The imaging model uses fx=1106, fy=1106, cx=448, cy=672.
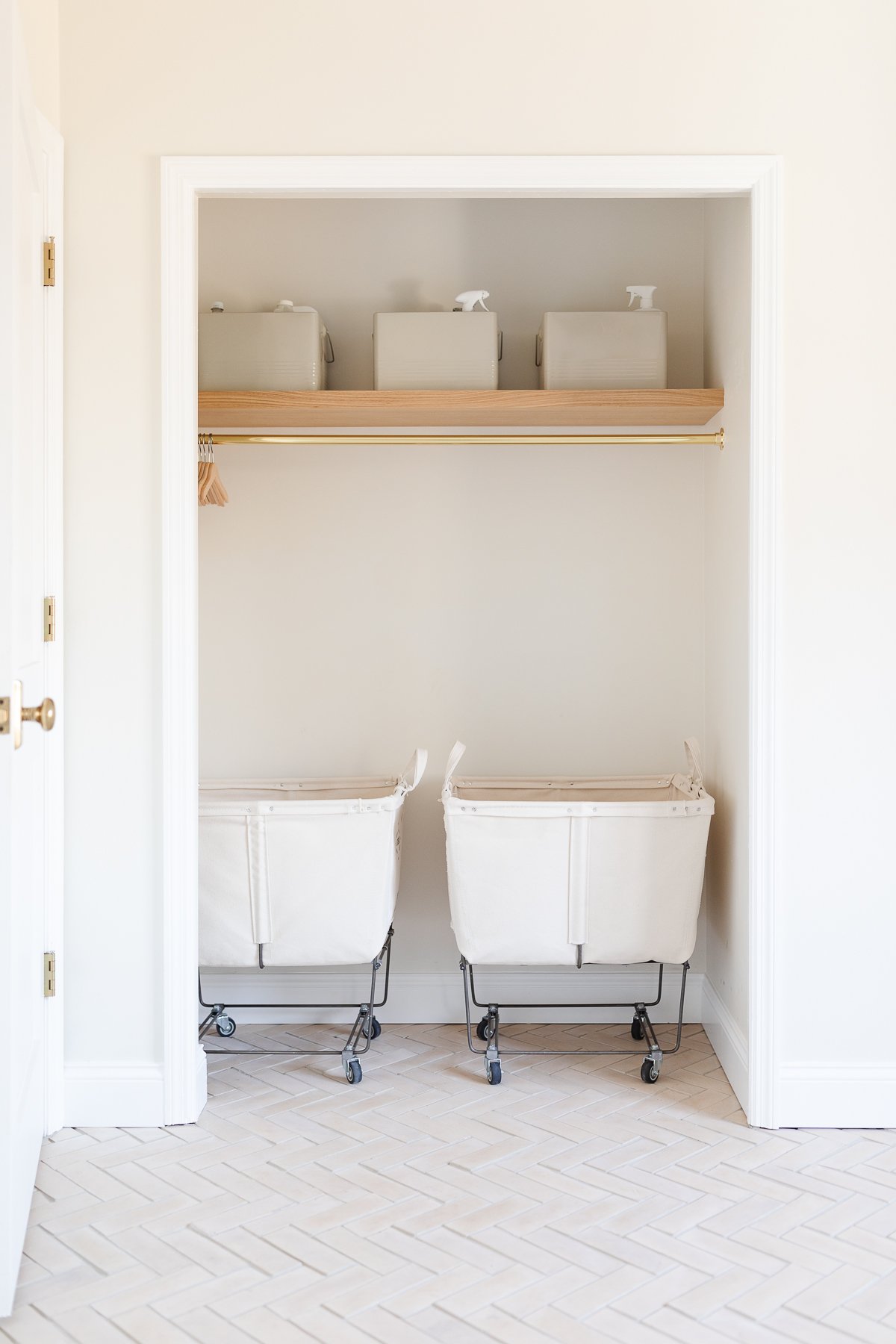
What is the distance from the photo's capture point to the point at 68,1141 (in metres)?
2.50

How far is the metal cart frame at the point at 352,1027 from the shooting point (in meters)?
2.88

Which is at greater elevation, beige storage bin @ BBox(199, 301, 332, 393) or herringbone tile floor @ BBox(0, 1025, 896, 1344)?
beige storage bin @ BBox(199, 301, 332, 393)

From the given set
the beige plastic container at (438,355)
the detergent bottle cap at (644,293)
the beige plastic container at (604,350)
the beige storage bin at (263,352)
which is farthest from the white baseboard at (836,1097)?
the beige storage bin at (263,352)

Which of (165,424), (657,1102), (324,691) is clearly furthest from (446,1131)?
(165,424)

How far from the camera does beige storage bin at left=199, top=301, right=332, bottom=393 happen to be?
9.76ft

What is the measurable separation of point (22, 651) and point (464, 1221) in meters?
1.38

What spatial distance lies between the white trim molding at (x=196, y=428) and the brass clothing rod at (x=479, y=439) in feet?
1.37

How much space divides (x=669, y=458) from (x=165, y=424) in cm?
151

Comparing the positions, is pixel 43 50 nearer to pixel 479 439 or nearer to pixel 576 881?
pixel 479 439

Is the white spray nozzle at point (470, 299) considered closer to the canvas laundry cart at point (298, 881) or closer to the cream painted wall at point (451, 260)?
the cream painted wall at point (451, 260)

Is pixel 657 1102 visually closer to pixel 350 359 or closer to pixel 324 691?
pixel 324 691

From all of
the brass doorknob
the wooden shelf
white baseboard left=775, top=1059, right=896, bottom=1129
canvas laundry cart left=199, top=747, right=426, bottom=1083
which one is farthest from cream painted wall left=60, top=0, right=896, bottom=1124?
the brass doorknob

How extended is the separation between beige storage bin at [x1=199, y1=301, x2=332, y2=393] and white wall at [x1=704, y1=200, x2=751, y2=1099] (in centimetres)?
111

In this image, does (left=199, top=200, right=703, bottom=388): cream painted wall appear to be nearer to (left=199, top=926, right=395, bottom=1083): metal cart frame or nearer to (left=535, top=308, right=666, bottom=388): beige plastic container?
(left=535, top=308, right=666, bottom=388): beige plastic container
